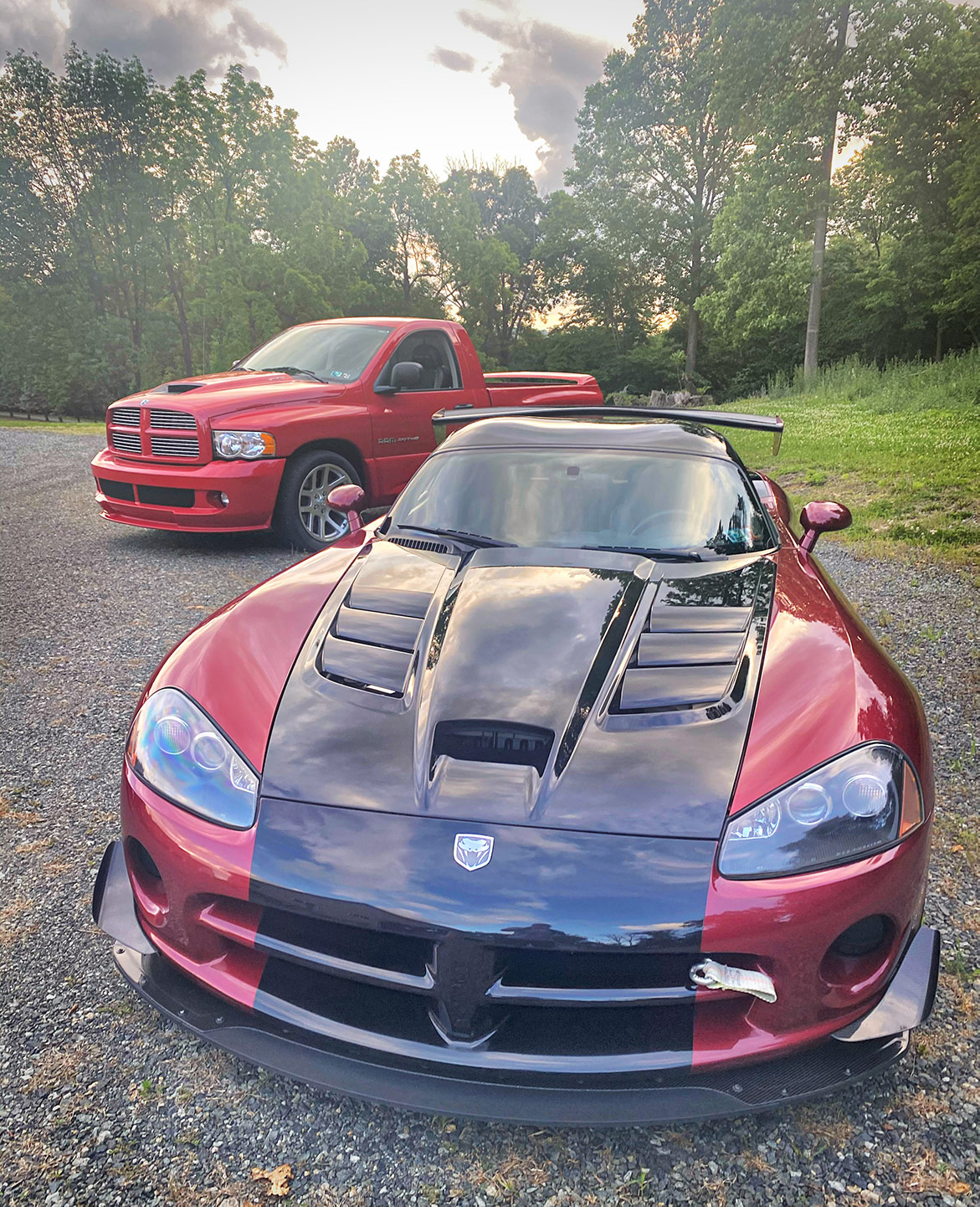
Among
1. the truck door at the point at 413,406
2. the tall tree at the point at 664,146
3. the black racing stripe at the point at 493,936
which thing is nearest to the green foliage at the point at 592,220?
the tall tree at the point at 664,146


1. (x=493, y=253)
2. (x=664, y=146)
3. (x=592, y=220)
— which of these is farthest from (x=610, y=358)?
(x=664, y=146)

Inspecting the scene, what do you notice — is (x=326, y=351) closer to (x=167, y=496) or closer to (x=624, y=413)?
(x=167, y=496)

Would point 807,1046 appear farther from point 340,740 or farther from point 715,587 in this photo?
point 715,587

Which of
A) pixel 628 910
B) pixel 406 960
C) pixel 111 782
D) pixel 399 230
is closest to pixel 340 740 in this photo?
pixel 406 960

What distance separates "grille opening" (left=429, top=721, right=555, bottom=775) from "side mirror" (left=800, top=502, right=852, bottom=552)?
5.93 feet

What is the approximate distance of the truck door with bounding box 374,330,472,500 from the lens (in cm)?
702

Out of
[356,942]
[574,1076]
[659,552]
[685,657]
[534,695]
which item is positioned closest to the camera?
[574,1076]

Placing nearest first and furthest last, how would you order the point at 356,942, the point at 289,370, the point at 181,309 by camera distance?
the point at 356,942
the point at 289,370
the point at 181,309

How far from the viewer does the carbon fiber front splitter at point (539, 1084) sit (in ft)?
4.87

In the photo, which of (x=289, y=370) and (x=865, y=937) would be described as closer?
(x=865, y=937)

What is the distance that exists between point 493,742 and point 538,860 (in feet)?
1.11

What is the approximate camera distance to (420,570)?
9.04 ft

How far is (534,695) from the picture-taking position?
200 centimetres

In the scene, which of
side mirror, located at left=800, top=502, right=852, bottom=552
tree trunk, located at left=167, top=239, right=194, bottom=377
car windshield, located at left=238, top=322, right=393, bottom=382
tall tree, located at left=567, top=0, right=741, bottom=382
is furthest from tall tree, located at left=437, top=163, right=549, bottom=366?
side mirror, located at left=800, top=502, right=852, bottom=552
